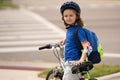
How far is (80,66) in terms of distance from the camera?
18.4ft

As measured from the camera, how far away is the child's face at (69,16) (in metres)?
5.90

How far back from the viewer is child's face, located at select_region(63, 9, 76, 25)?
5.90 metres

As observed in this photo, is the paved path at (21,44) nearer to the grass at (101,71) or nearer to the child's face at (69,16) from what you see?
the grass at (101,71)

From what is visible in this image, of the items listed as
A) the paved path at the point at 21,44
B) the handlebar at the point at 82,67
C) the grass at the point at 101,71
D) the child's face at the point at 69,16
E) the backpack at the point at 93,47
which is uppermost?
the child's face at the point at 69,16

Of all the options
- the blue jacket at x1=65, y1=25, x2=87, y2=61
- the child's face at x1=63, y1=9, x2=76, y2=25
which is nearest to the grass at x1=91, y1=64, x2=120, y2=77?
the blue jacket at x1=65, y1=25, x2=87, y2=61

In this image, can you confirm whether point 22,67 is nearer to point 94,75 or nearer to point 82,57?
point 94,75

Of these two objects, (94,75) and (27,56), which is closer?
(94,75)

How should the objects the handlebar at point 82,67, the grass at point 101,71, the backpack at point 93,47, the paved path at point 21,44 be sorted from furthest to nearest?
the paved path at point 21,44, the grass at point 101,71, the backpack at point 93,47, the handlebar at point 82,67

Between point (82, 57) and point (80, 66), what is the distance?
0.52 ft

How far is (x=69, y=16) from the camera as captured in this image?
19.4ft

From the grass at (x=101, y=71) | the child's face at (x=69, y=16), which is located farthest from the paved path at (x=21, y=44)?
the child's face at (x=69, y=16)

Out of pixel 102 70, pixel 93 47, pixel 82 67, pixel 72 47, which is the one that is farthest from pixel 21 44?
pixel 82 67

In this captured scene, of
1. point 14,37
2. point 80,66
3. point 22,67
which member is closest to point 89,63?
point 80,66

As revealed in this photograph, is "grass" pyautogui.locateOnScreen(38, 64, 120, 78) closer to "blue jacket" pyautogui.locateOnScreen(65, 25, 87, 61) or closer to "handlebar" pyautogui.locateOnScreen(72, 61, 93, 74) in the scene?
"blue jacket" pyautogui.locateOnScreen(65, 25, 87, 61)
